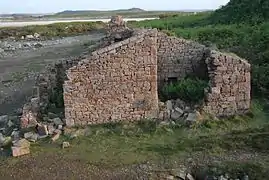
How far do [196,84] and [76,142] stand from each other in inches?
162

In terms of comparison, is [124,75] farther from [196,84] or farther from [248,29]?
[248,29]

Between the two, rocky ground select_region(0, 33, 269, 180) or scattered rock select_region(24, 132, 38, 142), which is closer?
rocky ground select_region(0, 33, 269, 180)

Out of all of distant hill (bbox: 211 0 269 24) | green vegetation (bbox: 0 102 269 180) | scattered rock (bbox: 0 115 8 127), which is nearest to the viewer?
green vegetation (bbox: 0 102 269 180)

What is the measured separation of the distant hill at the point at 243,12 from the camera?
91.2ft

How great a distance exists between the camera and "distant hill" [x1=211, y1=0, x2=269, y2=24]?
2779 centimetres

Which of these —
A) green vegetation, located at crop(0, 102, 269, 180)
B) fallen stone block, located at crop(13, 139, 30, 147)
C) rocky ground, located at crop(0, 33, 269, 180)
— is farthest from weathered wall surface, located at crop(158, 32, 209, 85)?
fallen stone block, located at crop(13, 139, 30, 147)

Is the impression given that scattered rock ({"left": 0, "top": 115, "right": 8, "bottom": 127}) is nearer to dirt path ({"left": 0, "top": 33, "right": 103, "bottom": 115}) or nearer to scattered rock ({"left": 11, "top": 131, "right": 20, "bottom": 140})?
dirt path ({"left": 0, "top": 33, "right": 103, "bottom": 115})

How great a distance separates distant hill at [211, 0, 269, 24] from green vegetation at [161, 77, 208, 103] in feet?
43.6

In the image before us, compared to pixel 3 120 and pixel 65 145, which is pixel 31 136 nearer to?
pixel 65 145

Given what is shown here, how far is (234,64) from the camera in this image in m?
13.6

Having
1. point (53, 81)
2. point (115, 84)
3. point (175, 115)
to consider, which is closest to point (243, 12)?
point (53, 81)

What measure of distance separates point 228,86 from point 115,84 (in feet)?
10.5

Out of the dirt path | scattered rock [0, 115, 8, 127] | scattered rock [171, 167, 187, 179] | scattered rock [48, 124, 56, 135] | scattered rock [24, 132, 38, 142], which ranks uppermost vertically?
scattered rock [48, 124, 56, 135]

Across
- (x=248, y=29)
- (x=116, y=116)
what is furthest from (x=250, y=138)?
(x=248, y=29)
